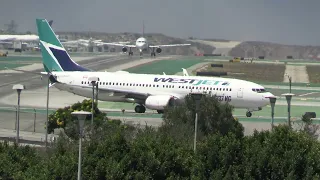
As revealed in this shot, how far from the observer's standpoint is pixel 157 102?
8112 centimetres

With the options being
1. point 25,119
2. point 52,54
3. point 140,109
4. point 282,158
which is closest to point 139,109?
point 140,109

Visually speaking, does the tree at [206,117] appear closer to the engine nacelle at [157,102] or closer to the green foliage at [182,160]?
the green foliage at [182,160]

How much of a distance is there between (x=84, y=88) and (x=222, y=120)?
3092cm

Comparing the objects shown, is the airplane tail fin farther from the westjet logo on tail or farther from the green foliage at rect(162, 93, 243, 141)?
the green foliage at rect(162, 93, 243, 141)

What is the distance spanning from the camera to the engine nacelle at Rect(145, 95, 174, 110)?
8100 cm

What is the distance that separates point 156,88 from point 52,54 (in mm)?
13797

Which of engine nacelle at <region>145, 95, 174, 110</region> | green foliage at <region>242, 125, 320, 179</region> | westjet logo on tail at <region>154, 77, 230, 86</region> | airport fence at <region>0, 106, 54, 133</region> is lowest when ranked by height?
airport fence at <region>0, 106, 54, 133</region>

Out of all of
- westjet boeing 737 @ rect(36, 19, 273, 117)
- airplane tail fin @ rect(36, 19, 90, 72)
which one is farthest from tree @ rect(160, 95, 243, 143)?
airplane tail fin @ rect(36, 19, 90, 72)

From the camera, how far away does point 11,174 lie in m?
37.8

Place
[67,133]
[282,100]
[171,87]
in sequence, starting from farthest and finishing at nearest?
1. [282,100]
2. [171,87]
3. [67,133]

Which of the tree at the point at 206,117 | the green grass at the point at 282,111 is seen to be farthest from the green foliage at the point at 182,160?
the green grass at the point at 282,111

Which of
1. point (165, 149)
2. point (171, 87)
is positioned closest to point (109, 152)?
point (165, 149)

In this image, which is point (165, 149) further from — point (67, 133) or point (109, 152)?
point (67, 133)

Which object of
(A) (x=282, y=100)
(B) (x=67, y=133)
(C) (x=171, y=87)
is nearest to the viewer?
(B) (x=67, y=133)
